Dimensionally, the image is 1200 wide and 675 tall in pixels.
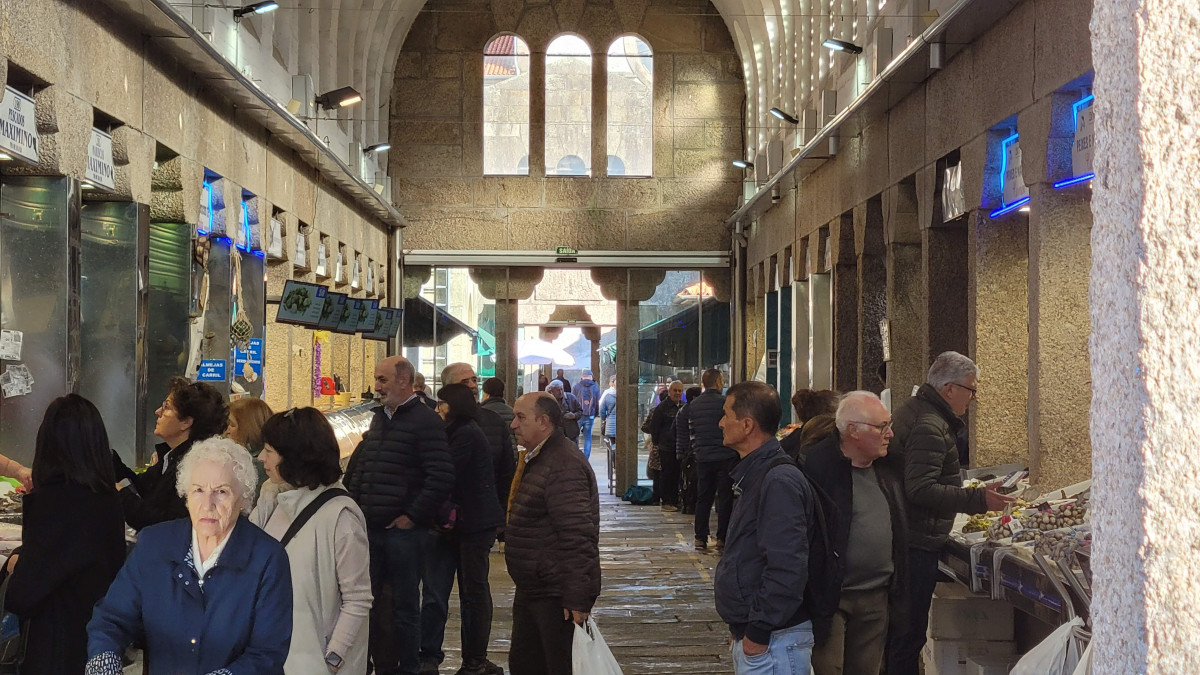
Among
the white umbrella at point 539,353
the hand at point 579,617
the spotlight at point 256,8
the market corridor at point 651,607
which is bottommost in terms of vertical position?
the market corridor at point 651,607

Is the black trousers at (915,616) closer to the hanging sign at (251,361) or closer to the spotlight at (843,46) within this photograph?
the hanging sign at (251,361)

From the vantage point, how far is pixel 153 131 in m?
10.3

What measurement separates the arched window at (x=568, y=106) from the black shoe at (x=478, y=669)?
15868mm

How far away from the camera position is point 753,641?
4676 millimetres

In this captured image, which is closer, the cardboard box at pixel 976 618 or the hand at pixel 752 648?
the hand at pixel 752 648

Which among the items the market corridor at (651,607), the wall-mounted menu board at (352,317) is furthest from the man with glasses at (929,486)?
the wall-mounted menu board at (352,317)

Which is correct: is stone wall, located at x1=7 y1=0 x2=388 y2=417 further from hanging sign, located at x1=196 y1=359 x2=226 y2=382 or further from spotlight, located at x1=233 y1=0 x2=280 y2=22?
hanging sign, located at x1=196 y1=359 x2=226 y2=382

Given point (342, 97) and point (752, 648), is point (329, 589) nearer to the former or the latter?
point (752, 648)

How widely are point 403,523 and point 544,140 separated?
16779 mm

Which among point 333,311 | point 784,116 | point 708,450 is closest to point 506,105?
point 784,116

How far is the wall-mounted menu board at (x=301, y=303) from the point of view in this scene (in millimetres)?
12992

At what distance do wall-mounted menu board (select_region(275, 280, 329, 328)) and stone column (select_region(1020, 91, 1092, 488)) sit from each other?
7178 millimetres

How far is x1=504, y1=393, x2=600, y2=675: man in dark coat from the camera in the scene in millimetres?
6277

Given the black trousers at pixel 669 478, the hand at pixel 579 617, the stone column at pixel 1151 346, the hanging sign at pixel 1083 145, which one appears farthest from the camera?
the black trousers at pixel 669 478
